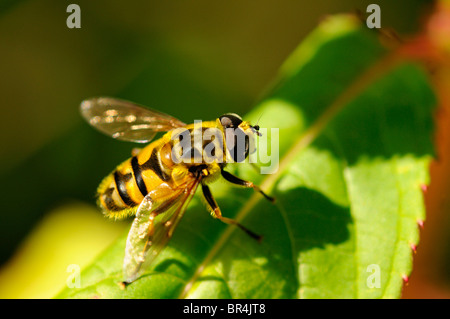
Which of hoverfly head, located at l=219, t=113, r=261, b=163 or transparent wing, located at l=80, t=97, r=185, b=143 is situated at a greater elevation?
transparent wing, located at l=80, t=97, r=185, b=143

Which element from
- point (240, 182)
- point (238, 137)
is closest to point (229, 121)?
point (238, 137)

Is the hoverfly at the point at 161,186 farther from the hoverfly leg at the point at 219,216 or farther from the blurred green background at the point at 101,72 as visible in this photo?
the blurred green background at the point at 101,72

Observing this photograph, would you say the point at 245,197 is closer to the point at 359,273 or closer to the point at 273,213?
the point at 273,213

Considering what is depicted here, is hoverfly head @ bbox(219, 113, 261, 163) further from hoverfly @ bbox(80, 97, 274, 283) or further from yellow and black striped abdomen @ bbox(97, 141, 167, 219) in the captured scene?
yellow and black striped abdomen @ bbox(97, 141, 167, 219)

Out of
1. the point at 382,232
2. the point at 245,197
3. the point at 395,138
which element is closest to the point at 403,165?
the point at 395,138

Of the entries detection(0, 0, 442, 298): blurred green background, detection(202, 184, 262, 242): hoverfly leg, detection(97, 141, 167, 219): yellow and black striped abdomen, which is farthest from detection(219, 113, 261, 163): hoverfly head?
detection(0, 0, 442, 298): blurred green background

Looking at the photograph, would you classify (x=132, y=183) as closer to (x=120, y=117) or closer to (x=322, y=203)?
(x=120, y=117)

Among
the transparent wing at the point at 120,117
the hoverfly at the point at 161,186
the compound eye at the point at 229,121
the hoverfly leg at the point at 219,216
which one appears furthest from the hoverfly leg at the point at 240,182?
the transparent wing at the point at 120,117
